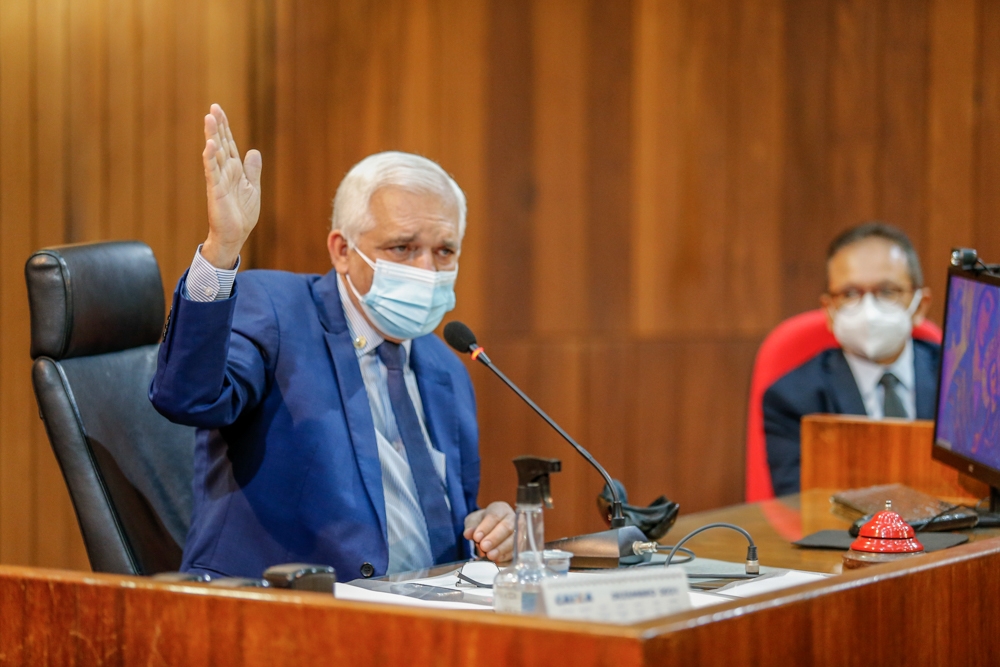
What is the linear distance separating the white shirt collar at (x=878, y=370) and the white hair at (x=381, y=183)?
1.36 metres

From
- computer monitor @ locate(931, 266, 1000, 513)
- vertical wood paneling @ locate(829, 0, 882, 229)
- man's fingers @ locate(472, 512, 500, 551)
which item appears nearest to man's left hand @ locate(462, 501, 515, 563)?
man's fingers @ locate(472, 512, 500, 551)

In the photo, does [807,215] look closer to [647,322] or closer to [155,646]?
[647,322]

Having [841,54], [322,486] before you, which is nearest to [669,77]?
[841,54]

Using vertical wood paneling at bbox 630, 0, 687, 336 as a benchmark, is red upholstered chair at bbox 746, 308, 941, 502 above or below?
below

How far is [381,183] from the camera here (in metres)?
1.99

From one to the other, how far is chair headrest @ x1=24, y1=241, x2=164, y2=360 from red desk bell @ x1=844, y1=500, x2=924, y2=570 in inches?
51.4

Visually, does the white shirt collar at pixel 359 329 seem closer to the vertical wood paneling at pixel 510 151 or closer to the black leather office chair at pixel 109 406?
the black leather office chair at pixel 109 406

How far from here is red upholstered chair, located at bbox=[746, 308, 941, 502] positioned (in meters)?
2.93

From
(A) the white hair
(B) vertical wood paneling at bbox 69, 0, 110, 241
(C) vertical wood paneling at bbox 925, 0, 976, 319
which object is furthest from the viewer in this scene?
(C) vertical wood paneling at bbox 925, 0, 976, 319

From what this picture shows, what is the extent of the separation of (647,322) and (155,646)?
9.34ft

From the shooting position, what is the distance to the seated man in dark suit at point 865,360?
2.79 metres

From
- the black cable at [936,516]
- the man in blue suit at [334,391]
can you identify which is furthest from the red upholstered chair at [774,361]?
the man in blue suit at [334,391]

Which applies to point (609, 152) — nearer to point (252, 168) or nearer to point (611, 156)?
point (611, 156)

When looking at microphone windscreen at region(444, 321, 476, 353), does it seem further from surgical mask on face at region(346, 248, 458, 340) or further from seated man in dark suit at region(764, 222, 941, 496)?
seated man in dark suit at region(764, 222, 941, 496)
